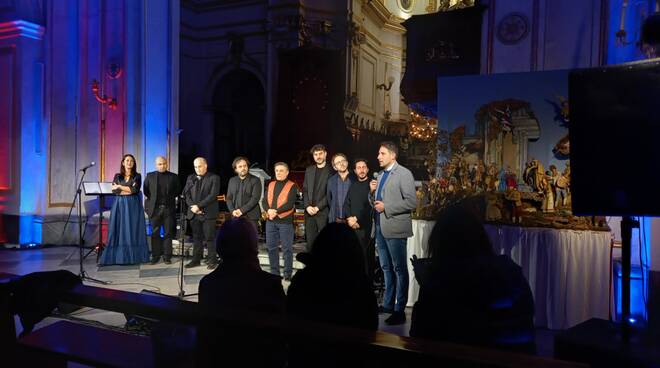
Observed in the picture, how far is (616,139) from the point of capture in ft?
7.17

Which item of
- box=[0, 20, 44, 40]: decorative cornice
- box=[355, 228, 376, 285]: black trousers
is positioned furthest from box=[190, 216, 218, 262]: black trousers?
box=[0, 20, 44, 40]: decorative cornice

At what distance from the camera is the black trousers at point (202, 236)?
22.9ft

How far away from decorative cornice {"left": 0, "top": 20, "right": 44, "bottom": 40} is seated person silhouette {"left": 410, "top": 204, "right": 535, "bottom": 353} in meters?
9.61

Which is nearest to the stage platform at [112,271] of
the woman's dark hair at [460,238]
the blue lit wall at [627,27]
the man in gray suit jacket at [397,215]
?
the man in gray suit jacket at [397,215]

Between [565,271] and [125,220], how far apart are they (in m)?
5.75

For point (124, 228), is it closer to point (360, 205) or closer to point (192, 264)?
point (192, 264)

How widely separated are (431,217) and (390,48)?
1163 cm

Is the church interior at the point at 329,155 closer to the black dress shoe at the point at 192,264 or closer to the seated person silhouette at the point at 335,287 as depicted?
the seated person silhouette at the point at 335,287

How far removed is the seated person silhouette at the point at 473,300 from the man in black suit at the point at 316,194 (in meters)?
3.91

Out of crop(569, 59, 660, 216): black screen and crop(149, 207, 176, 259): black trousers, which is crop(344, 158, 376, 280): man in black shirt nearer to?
crop(569, 59, 660, 216): black screen

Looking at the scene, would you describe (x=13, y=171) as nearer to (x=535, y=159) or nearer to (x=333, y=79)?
(x=333, y=79)

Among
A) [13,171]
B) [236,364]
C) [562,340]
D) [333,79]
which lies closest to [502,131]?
[562,340]

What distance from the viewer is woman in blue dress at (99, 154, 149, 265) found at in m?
7.01

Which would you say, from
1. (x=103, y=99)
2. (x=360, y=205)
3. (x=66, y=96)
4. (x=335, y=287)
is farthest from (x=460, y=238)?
(x=66, y=96)
